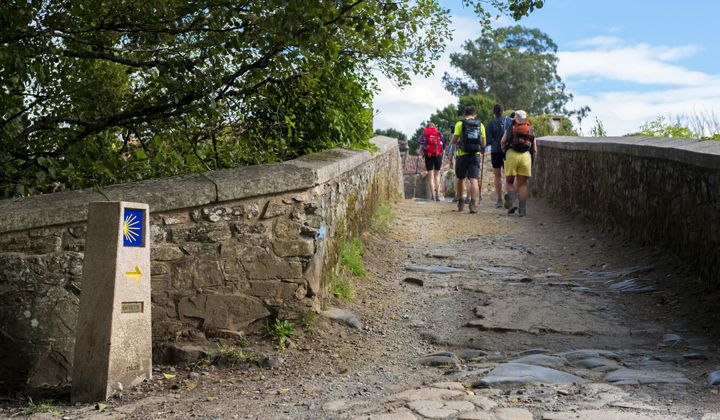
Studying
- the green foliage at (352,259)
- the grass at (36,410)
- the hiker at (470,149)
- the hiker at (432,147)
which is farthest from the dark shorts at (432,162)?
the grass at (36,410)

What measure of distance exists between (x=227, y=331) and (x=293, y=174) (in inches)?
45.6

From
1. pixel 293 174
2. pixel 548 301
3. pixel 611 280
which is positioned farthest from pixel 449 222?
pixel 293 174

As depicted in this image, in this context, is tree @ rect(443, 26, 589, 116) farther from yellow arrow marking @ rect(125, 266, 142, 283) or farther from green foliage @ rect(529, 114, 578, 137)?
yellow arrow marking @ rect(125, 266, 142, 283)

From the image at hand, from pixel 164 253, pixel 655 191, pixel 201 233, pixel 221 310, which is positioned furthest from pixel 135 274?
pixel 655 191

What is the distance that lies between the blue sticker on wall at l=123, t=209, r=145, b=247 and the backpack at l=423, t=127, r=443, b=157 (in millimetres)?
12028

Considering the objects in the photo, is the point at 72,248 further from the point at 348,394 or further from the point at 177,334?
the point at 348,394

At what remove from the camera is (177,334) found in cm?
573

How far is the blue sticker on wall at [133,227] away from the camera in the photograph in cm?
508

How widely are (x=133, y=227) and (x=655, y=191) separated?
17.9ft

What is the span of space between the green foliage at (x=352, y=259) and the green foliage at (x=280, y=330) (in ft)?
4.97

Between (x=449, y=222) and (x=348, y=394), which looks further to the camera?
(x=449, y=222)

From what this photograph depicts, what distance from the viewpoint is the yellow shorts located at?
12492mm

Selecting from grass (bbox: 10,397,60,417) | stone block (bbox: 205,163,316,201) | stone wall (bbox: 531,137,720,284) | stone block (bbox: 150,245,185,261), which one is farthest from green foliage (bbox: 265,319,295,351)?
stone wall (bbox: 531,137,720,284)

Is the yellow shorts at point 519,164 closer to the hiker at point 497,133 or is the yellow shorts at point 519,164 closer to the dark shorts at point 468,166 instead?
the dark shorts at point 468,166
